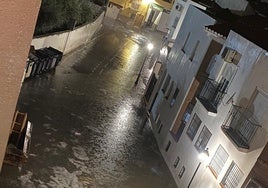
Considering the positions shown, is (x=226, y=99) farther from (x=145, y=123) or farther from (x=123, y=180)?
(x=145, y=123)

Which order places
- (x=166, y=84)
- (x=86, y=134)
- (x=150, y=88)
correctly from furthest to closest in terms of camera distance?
(x=150, y=88), (x=166, y=84), (x=86, y=134)

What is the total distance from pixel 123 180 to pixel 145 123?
9576 mm

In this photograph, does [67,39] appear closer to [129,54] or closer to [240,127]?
[129,54]

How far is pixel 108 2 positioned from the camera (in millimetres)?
69375

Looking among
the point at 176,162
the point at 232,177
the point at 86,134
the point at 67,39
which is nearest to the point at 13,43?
the point at 232,177

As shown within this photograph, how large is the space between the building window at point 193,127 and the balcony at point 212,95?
4.31 feet

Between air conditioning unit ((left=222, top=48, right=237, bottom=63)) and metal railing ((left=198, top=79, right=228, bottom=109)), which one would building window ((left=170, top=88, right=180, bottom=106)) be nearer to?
metal railing ((left=198, top=79, right=228, bottom=109))

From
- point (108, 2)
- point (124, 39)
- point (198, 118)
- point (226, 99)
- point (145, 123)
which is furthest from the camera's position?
point (108, 2)

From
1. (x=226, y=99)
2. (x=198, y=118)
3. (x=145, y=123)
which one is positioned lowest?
(x=145, y=123)

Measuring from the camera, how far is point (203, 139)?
2041cm

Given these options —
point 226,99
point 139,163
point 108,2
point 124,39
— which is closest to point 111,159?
point 139,163

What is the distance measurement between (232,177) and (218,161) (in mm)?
1576

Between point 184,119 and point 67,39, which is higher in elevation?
point 184,119

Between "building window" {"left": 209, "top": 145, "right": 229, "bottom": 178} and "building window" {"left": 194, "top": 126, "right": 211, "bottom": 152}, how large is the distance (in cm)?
126
